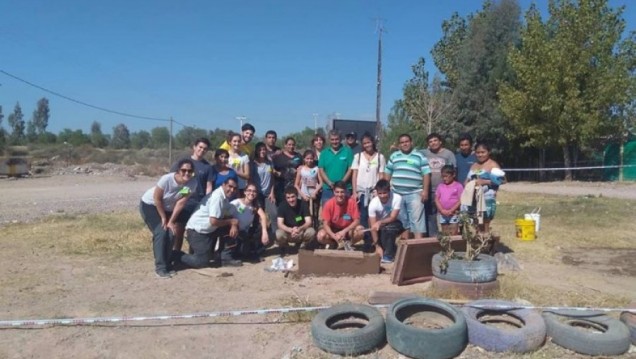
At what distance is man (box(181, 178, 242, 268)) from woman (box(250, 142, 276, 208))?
967 millimetres

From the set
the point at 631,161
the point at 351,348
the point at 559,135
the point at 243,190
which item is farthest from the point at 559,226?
the point at 631,161

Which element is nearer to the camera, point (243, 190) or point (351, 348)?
point (351, 348)

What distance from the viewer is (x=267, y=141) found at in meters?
8.28

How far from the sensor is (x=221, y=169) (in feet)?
23.9

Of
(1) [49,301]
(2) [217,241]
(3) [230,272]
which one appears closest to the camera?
(1) [49,301]

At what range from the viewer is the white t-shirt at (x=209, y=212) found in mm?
6617

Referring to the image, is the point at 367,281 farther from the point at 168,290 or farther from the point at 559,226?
the point at 559,226

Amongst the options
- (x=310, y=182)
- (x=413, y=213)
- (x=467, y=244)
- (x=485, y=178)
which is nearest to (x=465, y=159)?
(x=485, y=178)

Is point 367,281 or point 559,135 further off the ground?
point 559,135

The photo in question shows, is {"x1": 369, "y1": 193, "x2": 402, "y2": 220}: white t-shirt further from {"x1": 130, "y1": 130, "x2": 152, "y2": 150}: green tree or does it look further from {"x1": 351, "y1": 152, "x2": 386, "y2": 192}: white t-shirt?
{"x1": 130, "y1": 130, "x2": 152, "y2": 150}: green tree

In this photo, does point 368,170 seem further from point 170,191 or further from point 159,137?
point 159,137

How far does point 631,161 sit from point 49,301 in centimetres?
2541

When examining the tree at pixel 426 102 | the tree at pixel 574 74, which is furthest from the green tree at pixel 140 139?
the tree at pixel 574 74

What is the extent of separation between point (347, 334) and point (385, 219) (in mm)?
2920
